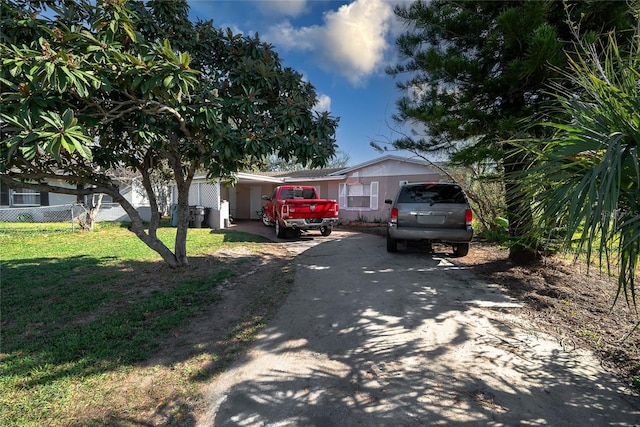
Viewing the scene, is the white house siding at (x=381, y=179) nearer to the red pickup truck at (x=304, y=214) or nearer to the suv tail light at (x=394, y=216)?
the red pickup truck at (x=304, y=214)

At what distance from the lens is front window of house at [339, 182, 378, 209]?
A: 1611cm

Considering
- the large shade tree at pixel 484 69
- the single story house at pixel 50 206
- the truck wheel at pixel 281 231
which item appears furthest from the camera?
the single story house at pixel 50 206

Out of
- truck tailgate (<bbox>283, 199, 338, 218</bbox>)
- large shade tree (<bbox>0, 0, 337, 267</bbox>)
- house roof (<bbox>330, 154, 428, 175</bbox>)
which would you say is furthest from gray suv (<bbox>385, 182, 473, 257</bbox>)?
house roof (<bbox>330, 154, 428, 175</bbox>)

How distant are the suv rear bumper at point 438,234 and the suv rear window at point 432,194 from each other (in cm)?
65

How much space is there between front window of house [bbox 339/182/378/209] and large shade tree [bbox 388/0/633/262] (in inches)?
365

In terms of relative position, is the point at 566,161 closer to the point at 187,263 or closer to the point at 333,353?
the point at 333,353

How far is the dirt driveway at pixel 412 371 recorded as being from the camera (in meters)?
2.34

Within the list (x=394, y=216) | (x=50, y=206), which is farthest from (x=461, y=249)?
(x=50, y=206)

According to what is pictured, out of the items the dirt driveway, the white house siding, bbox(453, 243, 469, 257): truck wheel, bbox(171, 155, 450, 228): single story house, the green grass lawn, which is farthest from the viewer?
bbox(171, 155, 450, 228): single story house

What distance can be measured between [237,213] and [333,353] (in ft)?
63.0

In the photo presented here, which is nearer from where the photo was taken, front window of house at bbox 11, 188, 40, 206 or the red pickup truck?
the red pickup truck

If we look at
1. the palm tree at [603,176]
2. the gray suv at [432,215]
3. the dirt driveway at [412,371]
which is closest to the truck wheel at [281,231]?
the gray suv at [432,215]

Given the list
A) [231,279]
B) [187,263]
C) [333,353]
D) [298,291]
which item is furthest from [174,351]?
[187,263]

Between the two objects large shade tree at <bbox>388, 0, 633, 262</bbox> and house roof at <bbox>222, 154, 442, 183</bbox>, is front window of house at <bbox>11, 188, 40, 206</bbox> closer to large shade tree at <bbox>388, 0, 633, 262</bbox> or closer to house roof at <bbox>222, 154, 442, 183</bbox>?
house roof at <bbox>222, 154, 442, 183</bbox>
